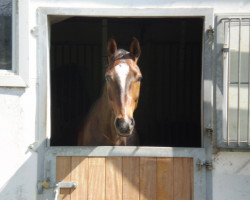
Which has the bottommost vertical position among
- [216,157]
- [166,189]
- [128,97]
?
[166,189]

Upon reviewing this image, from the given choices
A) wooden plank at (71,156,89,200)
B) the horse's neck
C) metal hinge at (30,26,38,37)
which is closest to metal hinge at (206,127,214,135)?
the horse's neck

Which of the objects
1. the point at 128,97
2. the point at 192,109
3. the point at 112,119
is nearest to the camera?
the point at 128,97

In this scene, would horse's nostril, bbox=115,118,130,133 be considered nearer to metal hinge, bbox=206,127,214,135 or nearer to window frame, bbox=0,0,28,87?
metal hinge, bbox=206,127,214,135

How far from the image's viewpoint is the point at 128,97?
4.13 m

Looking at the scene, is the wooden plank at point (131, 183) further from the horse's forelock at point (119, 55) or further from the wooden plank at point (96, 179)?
the horse's forelock at point (119, 55)

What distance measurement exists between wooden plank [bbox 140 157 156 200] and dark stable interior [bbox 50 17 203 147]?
3.44 m

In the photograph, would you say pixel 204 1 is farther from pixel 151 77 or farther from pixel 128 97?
pixel 151 77

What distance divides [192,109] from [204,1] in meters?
3.75

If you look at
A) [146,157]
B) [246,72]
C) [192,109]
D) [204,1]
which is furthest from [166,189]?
[192,109]

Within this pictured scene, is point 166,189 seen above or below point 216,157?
below

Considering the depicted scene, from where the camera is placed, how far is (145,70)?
8070 mm

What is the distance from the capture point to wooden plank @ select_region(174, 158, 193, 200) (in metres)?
4.26

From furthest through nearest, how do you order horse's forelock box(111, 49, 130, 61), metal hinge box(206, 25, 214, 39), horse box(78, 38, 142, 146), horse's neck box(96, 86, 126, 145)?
horse's neck box(96, 86, 126, 145) < horse's forelock box(111, 49, 130, 61) < metal hinge box(206, 25, 214, 39) < horse box(78, 38, 142, 146)

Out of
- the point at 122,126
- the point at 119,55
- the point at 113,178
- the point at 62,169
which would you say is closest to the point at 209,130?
the point at 122,126
